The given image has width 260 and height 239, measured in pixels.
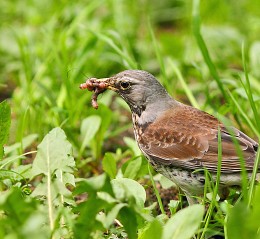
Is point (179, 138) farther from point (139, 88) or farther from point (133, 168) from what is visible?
point (139, 88)

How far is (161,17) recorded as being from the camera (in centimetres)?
931

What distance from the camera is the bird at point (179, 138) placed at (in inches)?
165

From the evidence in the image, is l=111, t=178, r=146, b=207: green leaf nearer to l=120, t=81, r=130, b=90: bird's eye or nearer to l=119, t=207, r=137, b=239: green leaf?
l=119, t=207, r=137, b=239: green leaf

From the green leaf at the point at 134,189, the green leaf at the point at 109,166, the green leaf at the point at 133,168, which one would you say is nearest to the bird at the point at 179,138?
the green leaf at the point at 133,168

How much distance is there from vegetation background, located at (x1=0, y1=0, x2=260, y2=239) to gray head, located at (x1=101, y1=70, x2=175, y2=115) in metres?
0.39

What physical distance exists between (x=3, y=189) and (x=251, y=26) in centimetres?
456

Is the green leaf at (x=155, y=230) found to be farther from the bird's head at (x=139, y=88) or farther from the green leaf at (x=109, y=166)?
the bird's head at (x=139, y=88)

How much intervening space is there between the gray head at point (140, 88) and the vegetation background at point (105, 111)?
39 centimetres

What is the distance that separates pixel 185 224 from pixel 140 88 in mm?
1686

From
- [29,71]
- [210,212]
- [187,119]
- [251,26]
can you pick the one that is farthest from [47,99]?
[251,26]

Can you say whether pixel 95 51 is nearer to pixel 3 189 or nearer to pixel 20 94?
pixel 20 94

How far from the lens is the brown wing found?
4.18 metres

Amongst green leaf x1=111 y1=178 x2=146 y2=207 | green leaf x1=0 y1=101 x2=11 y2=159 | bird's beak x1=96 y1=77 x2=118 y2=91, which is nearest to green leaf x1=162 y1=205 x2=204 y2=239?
green leaf x1=111 y1=178 x2=146 y2=207

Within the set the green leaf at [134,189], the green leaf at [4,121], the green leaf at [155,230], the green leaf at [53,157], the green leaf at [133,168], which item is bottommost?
the green leaf at [133,168]
